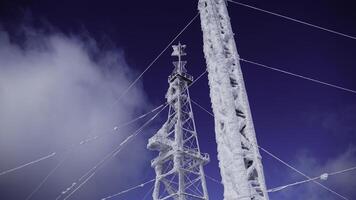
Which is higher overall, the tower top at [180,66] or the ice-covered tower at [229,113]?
the tower top at [180,66]

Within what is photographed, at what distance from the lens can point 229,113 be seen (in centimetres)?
571

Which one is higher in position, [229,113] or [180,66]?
[180,66]

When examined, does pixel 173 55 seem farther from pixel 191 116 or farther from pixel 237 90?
pixel 237 90

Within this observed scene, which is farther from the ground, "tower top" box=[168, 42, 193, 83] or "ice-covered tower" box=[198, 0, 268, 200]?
"tower top" box=[168, 42, 193, 83]

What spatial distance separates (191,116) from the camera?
28.4 metres

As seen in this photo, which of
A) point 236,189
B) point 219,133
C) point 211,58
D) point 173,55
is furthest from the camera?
point 173,55

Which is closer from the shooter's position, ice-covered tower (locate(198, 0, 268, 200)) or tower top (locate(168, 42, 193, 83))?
ice-covered tower (locate(198, 0, 268, 200))


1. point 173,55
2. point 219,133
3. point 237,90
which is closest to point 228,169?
point 219,133

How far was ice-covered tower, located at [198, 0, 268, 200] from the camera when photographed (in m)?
5.15

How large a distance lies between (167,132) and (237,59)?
21595 millimetres

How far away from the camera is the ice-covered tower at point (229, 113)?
5150 millimetres

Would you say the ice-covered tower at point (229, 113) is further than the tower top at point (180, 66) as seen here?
No

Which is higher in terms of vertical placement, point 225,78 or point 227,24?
point 227,24

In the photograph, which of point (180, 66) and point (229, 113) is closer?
point (229, 113)
